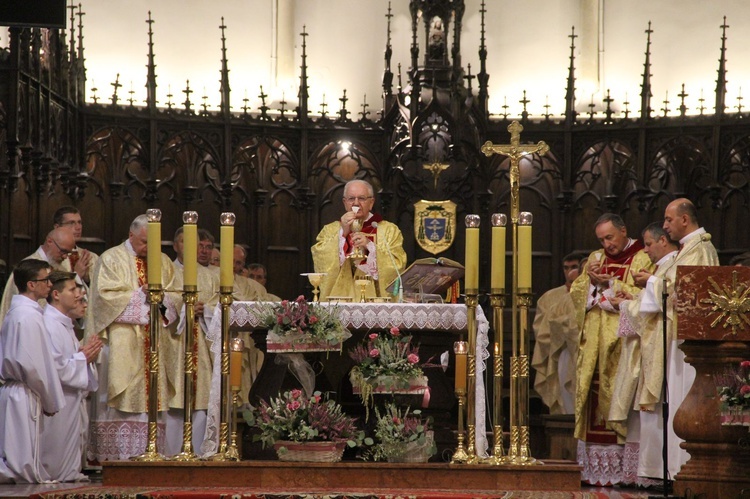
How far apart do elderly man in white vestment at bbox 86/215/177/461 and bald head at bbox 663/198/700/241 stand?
14.9 ft

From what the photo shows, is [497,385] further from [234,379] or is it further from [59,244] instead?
[59,244]

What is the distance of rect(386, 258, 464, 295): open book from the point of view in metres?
9.99

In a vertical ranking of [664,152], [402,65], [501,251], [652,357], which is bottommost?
[652,357]

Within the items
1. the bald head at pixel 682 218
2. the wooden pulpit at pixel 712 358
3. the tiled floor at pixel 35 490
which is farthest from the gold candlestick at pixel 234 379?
the bald head at pixel 682 218

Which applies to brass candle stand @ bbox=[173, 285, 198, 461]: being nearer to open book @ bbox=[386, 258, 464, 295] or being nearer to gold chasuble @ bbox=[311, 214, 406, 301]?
open book @ bbox=[386, 258, 464, 295]

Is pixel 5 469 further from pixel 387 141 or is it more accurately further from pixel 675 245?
pixel 387 141

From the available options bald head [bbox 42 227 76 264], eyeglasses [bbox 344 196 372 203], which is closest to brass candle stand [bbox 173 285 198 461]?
eyeglasses [bbox 344 196 372 203]

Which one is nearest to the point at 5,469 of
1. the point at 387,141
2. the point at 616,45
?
the point at 387,141

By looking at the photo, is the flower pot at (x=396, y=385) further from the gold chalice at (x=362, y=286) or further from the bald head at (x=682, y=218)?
the bald head at (x=682, y=218)

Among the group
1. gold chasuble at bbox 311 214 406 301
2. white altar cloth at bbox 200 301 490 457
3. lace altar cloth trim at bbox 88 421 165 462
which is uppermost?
gold chasuble at bbox 311 214 406 301

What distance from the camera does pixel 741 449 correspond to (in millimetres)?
8367

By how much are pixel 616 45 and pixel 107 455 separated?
882cm

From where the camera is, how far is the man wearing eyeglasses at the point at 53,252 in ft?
36.4

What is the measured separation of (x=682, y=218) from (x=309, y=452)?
4.02m
